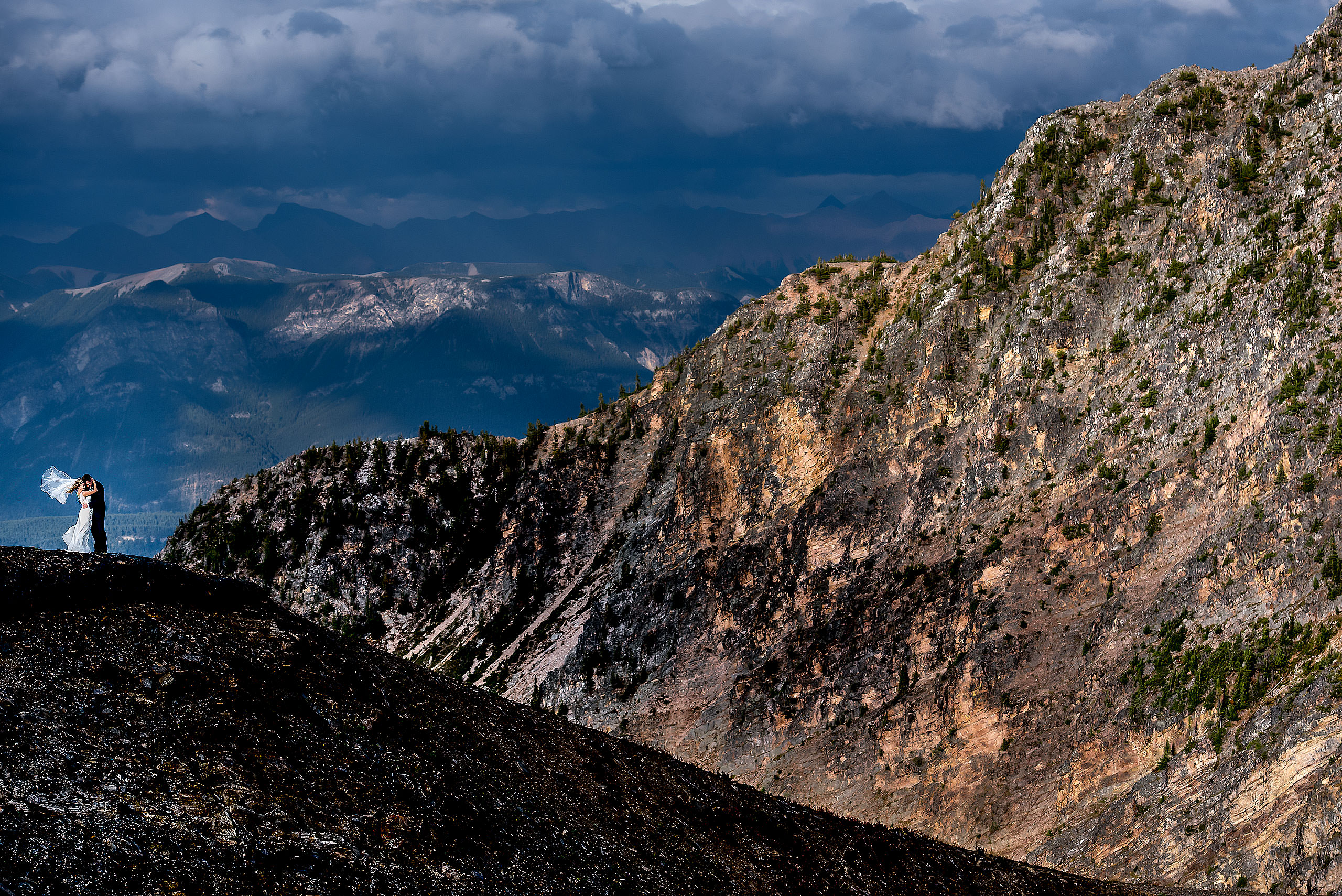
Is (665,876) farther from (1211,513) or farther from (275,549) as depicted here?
(275,549)

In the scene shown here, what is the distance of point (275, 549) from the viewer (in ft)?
440

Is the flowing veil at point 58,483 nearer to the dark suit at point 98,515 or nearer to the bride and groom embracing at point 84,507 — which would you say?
the bride and groom embracing at point 84,507

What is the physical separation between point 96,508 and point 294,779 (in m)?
12.9

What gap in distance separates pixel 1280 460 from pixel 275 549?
11717 cm

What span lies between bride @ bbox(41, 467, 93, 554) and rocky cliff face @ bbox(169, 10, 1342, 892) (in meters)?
43.0

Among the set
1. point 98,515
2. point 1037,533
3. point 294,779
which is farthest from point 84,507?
point 1037,533

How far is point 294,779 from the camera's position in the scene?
20266 millimetres

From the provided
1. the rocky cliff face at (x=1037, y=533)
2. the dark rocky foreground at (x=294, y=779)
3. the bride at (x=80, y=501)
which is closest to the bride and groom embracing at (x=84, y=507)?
the bride at (x=80, y=501)

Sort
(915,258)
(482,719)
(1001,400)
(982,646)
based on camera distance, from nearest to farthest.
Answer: (482,719)
(982,646)
(1001,400)
(915,258)

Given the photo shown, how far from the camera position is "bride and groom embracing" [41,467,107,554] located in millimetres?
27594

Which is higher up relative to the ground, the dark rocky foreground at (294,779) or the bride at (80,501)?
the bride at (80,501)

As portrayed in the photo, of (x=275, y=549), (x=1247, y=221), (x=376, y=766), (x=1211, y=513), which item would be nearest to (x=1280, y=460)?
(x=1211, y=513)

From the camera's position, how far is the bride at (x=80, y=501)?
90.1 feet

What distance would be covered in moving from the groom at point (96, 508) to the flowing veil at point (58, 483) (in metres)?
0.38
